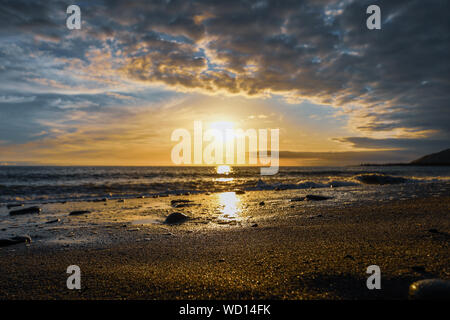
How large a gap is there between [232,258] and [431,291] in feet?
9.10

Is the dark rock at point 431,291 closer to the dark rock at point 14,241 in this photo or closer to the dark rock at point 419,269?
the dark rock at point 419,269

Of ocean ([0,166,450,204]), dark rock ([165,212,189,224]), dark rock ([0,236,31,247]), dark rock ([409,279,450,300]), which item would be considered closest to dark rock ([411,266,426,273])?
dark rock ([409,279,450,300])

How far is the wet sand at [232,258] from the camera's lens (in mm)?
3197

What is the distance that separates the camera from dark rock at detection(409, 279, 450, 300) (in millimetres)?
2395

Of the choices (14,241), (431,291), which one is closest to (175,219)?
(14,241)

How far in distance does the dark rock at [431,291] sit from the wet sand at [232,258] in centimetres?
34

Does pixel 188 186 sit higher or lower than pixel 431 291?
lower

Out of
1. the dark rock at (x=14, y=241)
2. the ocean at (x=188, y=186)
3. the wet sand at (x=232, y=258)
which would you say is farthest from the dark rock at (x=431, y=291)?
the ocean at (x=188, y=186)

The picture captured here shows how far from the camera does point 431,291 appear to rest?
2.47 metres

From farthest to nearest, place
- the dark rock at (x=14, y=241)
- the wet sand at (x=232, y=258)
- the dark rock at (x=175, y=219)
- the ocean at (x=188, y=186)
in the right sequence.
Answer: the ocean at (x=188, y=186) → the dark rock at (x=175, y=219) → the dark rock at (x=14, y=241) → the wet sand at (x=232, y=258)

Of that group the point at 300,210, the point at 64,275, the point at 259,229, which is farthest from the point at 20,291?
the point at 300,210

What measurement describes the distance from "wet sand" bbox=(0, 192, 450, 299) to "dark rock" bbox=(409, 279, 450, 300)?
0.34 meters

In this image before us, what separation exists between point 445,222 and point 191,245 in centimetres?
672

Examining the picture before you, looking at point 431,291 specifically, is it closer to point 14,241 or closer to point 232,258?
point 232,258
